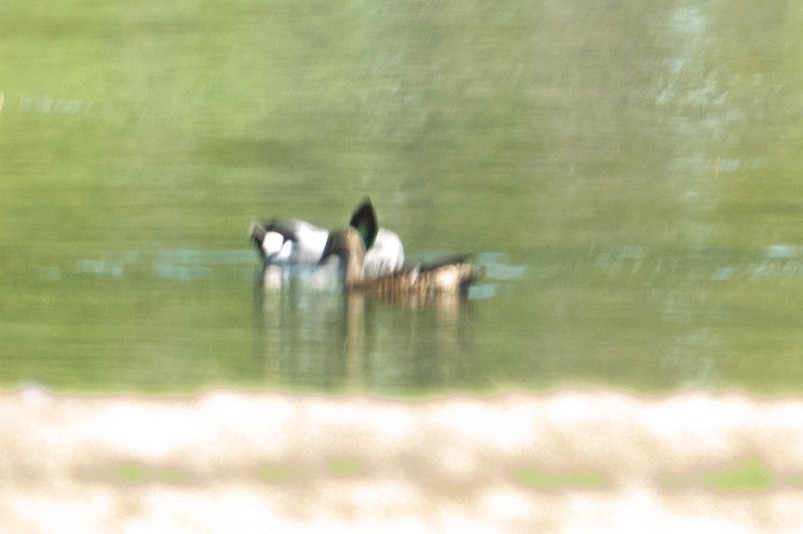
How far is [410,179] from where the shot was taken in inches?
147

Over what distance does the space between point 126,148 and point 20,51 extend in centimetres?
47

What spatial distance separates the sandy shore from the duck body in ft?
3.71

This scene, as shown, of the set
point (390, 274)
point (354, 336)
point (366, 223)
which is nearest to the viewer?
point (354, 336)

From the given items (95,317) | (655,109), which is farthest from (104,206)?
(655,109)

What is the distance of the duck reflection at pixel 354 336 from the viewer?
257 centimetres

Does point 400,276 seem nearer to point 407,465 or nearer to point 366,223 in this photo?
point 366,223

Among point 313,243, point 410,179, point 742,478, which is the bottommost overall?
point 742,478

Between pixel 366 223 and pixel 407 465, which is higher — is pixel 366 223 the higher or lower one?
the higher one

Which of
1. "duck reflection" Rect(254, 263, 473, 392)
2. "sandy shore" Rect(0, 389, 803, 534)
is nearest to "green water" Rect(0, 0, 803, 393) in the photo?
"duck reflection" Rect(254, 263, 473, 392)

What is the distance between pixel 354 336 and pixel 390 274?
407 millimetres

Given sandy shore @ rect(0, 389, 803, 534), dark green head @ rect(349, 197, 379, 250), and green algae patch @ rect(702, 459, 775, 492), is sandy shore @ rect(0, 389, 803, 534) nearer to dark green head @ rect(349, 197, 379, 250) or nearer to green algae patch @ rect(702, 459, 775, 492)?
green algae patch @ rect(702, 459, 775, 492)

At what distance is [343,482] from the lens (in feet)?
6.22

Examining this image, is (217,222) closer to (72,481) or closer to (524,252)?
(524,252)

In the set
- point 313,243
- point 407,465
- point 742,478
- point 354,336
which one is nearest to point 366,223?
point 313,243
